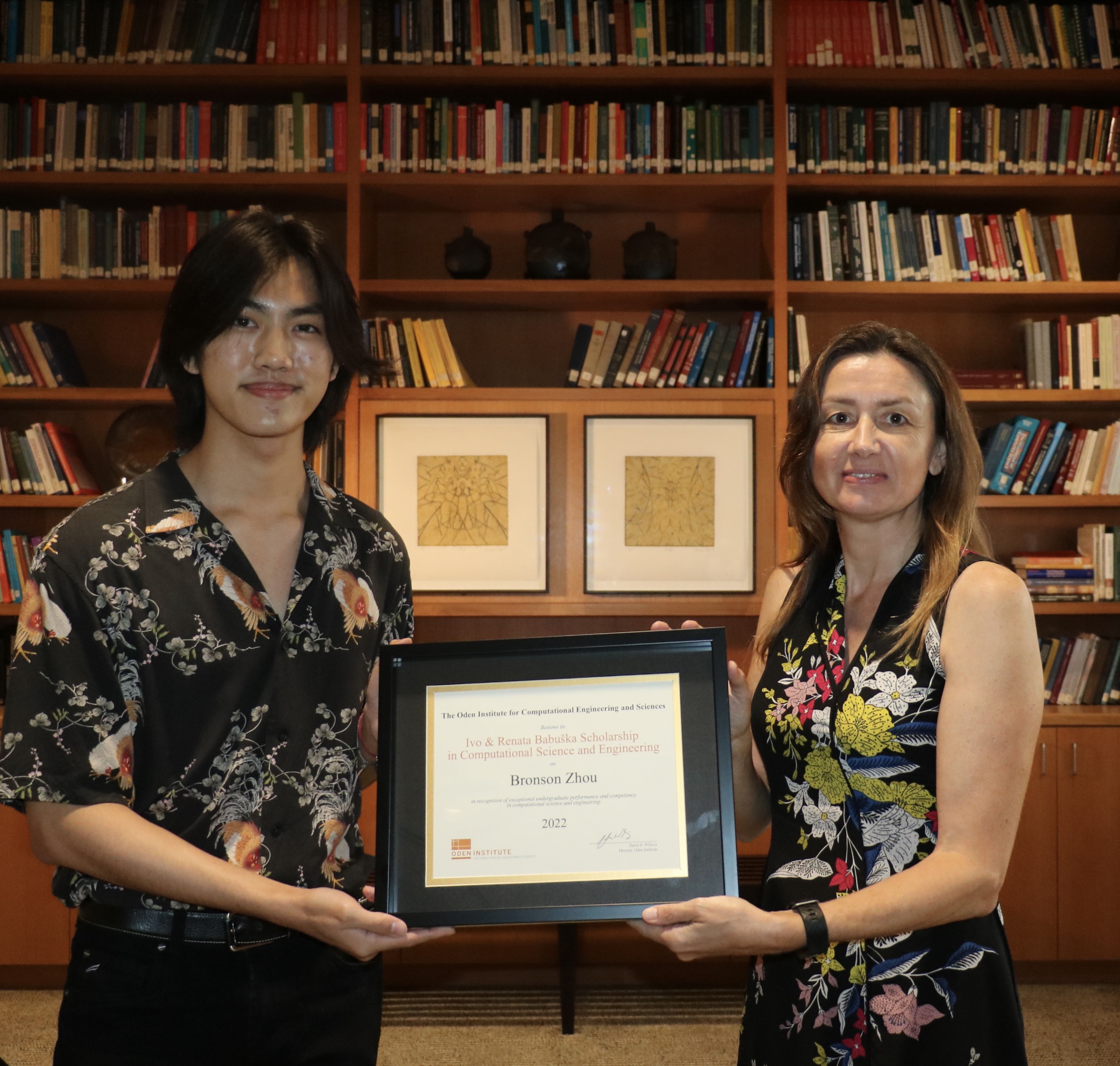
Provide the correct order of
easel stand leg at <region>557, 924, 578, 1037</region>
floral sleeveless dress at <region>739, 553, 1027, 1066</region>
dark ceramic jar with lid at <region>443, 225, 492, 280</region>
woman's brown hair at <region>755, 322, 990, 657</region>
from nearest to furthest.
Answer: floral sleeveless dress at <region>739, 553, 1027, 1066</region>, woman's brown hair at <region>755, 322, 990, 657</region>, easel stand leg at <region>557, 924, 578, 1037</region>, dark ceramic jar with lid at <region>443, 225, 492, 280</region>

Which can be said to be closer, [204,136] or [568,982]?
[568,982]

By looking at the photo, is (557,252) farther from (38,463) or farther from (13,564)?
(13,564)

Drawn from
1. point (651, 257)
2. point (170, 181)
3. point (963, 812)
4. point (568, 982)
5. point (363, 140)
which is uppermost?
point (363, 140)

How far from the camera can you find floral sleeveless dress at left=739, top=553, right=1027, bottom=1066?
135cm

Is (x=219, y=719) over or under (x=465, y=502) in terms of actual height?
under

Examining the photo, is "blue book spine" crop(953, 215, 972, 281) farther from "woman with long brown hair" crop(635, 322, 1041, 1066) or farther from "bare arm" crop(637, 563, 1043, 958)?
"bare arm" crop(637, 563, 1043, 958)


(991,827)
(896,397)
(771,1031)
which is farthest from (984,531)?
(771,1031)

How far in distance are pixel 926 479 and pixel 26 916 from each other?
3.30 m

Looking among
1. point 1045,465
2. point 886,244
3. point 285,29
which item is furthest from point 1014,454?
point 285,29

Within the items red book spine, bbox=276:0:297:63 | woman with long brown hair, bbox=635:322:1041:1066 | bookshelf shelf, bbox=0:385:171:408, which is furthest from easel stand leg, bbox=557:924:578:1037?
red book spine, bbox=276:0:297:63

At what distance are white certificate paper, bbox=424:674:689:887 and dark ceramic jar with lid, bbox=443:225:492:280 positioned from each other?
8.54 ft

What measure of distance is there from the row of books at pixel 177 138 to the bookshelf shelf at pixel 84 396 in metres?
0.77

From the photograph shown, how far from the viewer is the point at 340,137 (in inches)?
142
